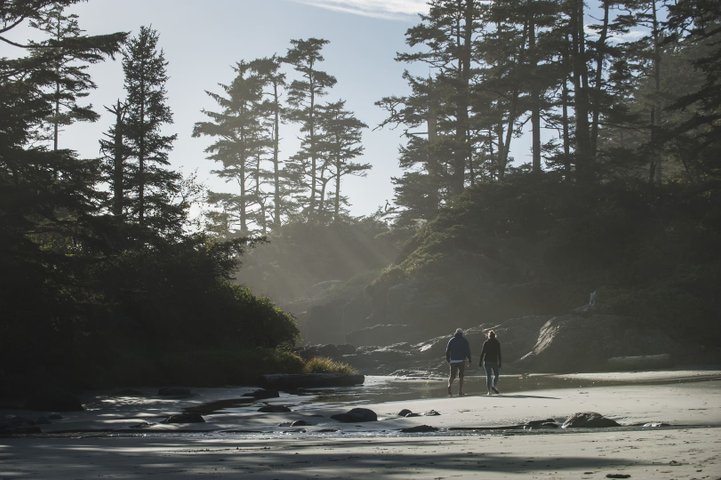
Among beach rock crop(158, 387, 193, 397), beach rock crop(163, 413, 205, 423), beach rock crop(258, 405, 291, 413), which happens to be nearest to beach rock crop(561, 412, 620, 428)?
beach rock crop(163, 413, 205, 423)

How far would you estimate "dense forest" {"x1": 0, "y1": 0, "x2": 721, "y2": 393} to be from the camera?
2338 centimetres

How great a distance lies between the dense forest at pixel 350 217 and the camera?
76.7 ft

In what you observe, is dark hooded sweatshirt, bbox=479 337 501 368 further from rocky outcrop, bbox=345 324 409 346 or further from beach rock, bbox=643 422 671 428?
rocky outcrop, bbox=345 324 409 346

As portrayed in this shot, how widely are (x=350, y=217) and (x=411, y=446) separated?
231ft

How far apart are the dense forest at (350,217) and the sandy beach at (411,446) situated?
371 inches

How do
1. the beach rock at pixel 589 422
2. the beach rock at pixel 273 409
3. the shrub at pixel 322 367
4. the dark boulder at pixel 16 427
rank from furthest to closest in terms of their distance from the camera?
the shrub at pixel 322 367 < the beach rock at pixel 273 409 < the dark boulder at pixel 16 427 < the beach rock at pixel 589 422

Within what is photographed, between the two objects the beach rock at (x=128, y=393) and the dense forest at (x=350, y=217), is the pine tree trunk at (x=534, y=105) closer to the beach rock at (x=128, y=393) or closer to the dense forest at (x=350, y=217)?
the dense forest at (x=350, y=217)

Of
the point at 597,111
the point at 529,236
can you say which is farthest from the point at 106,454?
the point at 597,111

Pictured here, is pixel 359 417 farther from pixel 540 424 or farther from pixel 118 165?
pixel 118 165

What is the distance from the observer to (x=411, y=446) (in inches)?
371

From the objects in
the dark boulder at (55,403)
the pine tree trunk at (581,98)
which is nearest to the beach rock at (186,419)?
the dark boulder at (55,403)

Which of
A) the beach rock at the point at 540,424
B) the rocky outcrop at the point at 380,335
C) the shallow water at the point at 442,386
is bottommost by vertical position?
the shallow water at the point at 442,386

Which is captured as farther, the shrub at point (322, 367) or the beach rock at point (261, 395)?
the shrub at point (322, 367)

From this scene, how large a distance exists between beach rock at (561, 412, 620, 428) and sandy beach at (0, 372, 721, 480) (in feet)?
0.88
